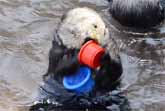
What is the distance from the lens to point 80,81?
14.2ft

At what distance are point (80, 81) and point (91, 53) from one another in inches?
14.6

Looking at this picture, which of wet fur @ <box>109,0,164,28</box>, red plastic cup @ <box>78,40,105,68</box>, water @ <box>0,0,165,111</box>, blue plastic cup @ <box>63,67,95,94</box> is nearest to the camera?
red plastic cup @ <box>78,40,105,68</box>

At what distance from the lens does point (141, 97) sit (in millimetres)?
4848

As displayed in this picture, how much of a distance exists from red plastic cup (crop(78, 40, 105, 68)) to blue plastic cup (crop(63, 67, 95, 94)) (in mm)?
179

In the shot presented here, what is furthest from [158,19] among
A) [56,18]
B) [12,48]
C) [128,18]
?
[12,48]

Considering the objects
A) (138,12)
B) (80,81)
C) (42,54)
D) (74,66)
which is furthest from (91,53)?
(138,12)

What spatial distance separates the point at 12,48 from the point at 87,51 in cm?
178

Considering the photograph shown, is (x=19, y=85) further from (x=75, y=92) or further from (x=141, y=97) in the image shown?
(x=141, y=97)

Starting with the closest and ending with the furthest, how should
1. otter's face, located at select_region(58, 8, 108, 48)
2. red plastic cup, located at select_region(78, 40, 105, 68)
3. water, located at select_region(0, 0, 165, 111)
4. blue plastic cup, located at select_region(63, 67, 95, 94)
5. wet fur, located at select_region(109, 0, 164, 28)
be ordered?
red plastic cup, located at select_region(78, 40, 105, 68) → otter's face, located at select_region(58, 8, 108, 48) → blue plastic cup, located at select_region(63, 67, 95, 94) → water, located at select_region(0, 0, 165, 111) → wet fur, located at select_region(109, 0, 164, 28)

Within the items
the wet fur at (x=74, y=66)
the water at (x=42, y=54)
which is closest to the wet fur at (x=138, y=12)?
the water at (x=42, y=54)

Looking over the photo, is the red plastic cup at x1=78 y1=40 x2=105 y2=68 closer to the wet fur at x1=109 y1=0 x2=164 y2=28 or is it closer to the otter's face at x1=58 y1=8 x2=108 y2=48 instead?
the otter's face at x1=58 y1=8 x2=108 y2=48

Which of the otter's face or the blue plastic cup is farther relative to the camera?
the blue plastic cup

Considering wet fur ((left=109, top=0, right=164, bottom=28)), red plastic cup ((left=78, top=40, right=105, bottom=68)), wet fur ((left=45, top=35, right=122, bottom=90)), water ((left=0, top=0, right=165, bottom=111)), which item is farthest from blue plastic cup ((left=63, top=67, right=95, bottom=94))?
wet fur ((left=109, top=0, right=164, bottom=28))

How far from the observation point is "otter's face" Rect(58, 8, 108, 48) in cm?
417
